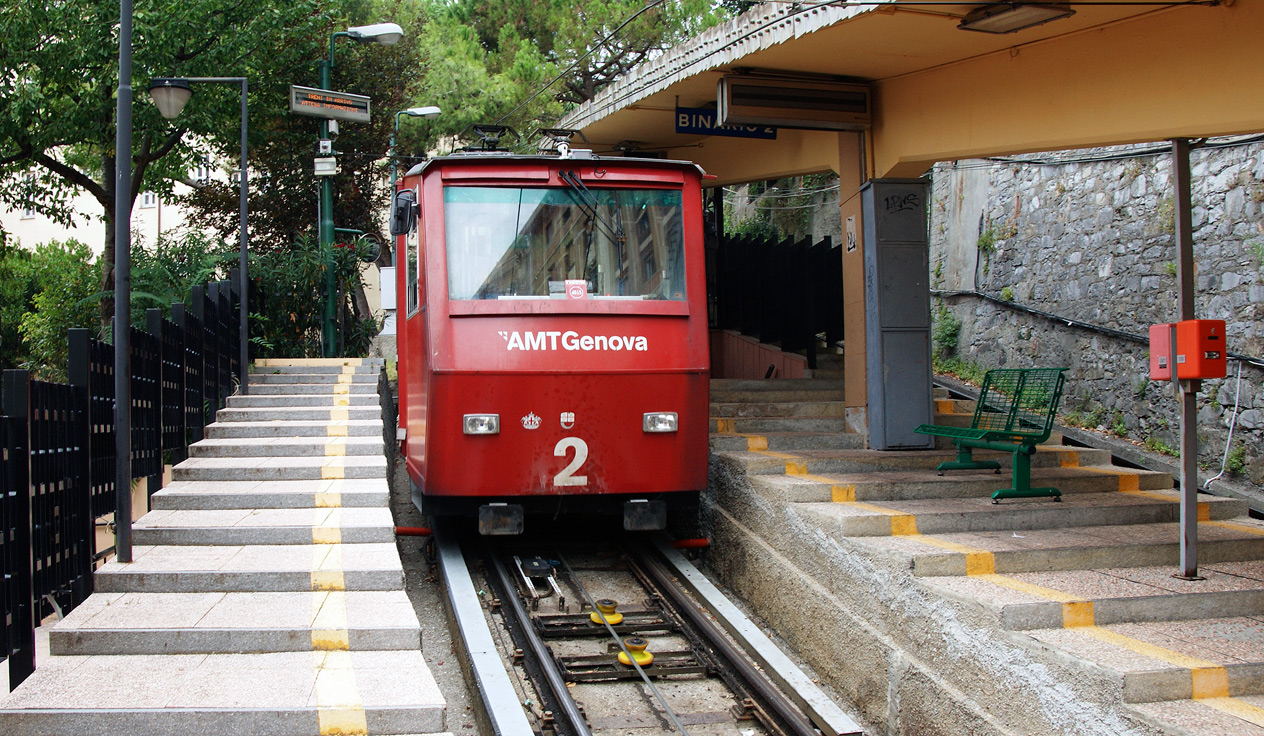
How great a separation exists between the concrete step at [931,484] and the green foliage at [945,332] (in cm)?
606

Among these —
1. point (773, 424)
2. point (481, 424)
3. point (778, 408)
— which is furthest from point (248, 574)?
point (778, 408)

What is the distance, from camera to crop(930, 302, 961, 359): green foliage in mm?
14320

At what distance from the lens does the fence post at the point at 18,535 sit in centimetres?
483

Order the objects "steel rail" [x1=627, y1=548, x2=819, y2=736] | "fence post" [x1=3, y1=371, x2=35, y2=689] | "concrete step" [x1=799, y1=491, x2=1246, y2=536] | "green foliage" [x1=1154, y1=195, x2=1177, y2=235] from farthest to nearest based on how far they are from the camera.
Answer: "green foliage" [x1=1154, y1=195, x2=1177, y2=235], "concrete step" [x1=799, y1=491, x2=1246, y2=536], "steel rail" [x1=627, y1=548, x2=819, y2=736], "fence post" [x1=3, y1=371, x2=35, y2=689]

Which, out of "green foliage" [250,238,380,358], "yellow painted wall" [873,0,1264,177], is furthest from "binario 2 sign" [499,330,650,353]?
"green foliage" [250,238,380,358]

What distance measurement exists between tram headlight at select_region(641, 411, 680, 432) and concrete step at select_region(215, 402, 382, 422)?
388 cm

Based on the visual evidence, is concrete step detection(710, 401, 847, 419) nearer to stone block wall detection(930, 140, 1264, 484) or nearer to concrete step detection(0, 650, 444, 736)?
stone block wall detection(930, 140, 1264, 484)

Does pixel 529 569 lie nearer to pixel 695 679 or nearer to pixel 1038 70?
pixel 695 679

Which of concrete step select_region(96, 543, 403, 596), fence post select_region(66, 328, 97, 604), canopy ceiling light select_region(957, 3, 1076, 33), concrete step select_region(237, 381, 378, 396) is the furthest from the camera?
concrete step select_region(237, 381, 378, 396)

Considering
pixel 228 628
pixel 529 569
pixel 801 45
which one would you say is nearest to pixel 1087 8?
pixel 801 45

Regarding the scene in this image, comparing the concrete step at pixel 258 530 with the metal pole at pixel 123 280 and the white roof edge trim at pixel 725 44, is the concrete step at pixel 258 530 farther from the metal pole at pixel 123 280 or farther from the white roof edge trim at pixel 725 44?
the white roof edge trim at pixel 725 44

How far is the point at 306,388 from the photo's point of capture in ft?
37.6

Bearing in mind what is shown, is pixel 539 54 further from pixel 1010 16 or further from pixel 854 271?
pixel 1010 16

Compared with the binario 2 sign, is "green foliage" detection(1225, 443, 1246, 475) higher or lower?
lower
